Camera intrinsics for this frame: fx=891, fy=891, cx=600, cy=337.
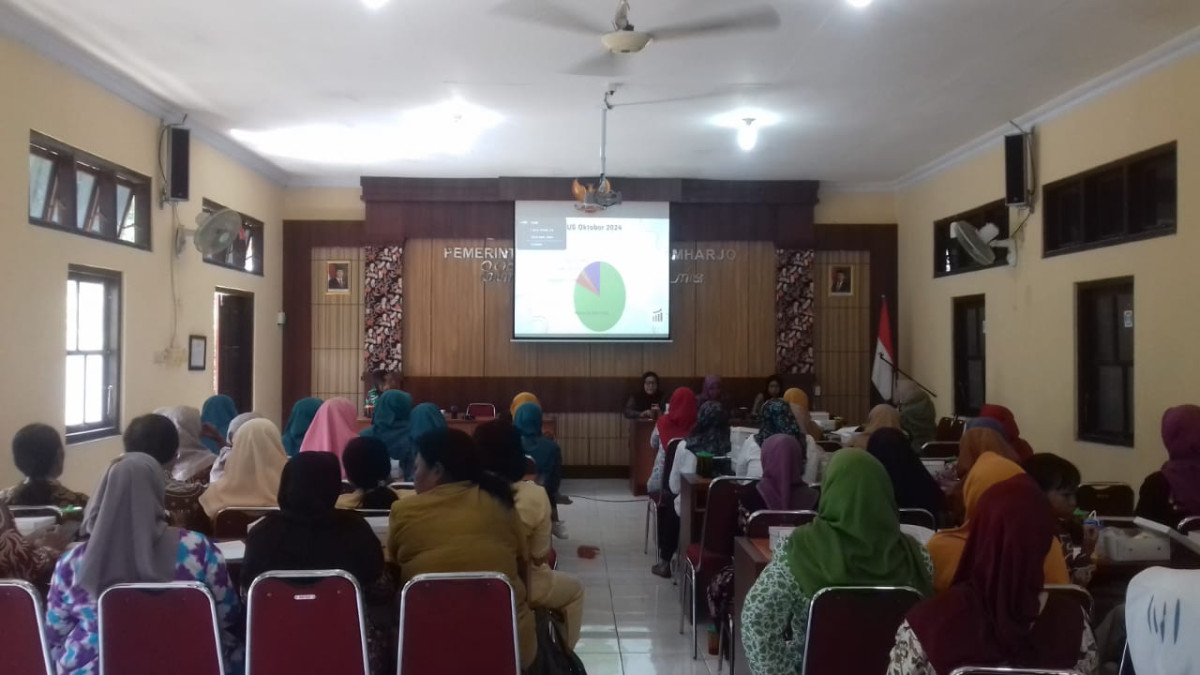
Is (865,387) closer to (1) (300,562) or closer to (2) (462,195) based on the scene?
(2) (462,195)

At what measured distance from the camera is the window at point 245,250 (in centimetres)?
876

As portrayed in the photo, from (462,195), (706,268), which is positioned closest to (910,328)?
(706,268)

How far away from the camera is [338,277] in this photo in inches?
414

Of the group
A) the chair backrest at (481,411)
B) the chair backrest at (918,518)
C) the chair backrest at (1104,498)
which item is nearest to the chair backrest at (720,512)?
the chair backrest at (918,518)

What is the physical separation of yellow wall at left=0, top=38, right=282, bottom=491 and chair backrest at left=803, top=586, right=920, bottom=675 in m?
5.02

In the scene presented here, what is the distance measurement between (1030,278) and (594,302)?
14.8 feet

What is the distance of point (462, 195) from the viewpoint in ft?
34.1

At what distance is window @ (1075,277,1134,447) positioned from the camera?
21.4ft

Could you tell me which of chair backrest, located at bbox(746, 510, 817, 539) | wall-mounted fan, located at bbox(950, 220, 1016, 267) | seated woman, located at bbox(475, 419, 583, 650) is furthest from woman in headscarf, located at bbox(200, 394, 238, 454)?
wall-mounted fan, located at bbox(950, 220, 1016, 267)

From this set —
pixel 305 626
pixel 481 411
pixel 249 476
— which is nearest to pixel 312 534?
pixel 305 626

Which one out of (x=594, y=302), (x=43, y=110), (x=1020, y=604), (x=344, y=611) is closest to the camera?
(x=1020, y=604)

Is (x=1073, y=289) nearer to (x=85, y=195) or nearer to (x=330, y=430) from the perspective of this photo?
(x=330, y=430)

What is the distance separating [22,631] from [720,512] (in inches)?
118

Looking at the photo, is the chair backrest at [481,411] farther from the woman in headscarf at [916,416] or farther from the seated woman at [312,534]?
the seated woman at [312,534]
